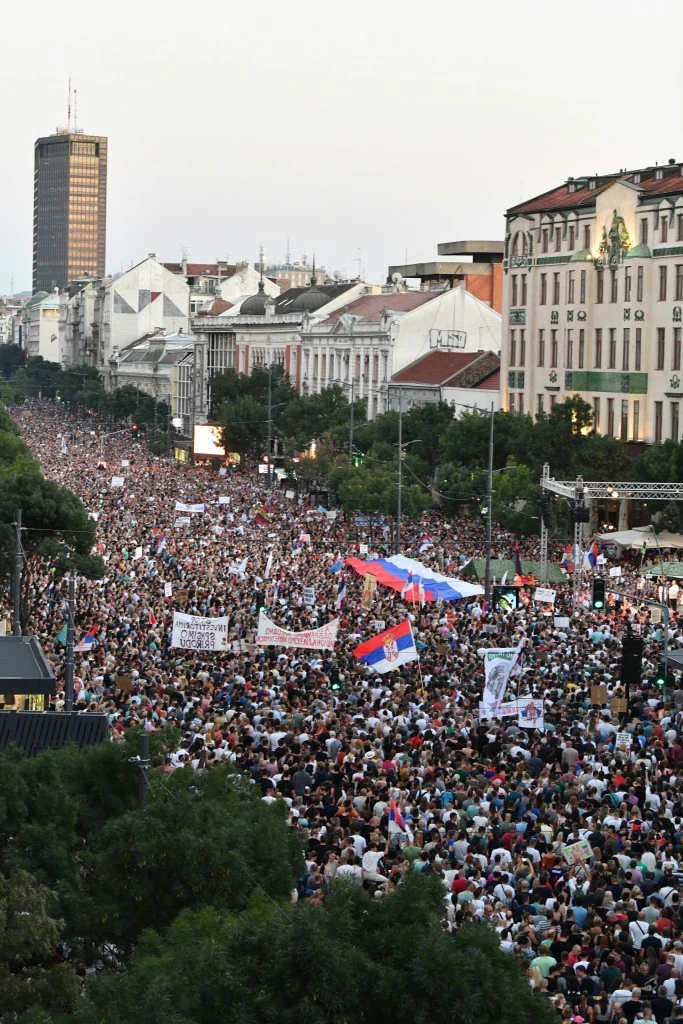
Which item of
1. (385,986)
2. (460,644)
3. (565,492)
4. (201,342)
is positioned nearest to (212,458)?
(201,342)

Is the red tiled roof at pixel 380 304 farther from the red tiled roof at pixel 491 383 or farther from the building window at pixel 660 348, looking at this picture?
the building window at pixel 660 348

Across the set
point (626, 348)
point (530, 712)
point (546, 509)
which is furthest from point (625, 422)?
point (530, 712)

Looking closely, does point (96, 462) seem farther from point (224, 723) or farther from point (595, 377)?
point (224, 723)

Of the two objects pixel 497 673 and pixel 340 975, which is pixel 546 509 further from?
Result: pixel 340 975

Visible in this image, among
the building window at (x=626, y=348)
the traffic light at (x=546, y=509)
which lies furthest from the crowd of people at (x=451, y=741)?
the building window at (x=626, y=348)

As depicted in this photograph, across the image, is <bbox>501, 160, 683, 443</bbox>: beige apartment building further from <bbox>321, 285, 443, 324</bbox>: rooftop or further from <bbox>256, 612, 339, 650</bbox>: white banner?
<bbox>256, 612, 339, 650</bbox>: white banner

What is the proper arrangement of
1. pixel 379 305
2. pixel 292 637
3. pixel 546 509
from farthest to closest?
1. pixel 379 305
2. pixel 546 509
3. pixel 292 637

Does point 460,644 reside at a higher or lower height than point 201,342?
lower
